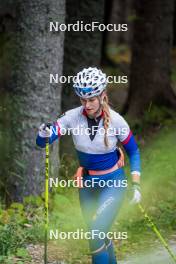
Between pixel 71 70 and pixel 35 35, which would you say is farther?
pixel 71 70

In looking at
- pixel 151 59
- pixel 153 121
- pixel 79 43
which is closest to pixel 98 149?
pixel 79 43

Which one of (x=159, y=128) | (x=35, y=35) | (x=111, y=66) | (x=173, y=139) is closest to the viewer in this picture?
(x=35, y=35)

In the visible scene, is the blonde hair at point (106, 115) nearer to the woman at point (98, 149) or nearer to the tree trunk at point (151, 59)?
the woman at point (98, 149)

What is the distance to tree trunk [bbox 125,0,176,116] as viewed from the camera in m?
15.3

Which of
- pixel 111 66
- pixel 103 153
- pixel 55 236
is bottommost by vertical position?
pixel 55 236

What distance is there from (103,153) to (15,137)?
12.0ft

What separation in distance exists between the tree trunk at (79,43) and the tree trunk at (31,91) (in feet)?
7.86

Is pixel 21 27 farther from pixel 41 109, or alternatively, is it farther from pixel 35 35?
pixel 41 109

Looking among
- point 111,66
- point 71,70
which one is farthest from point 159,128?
point 111,66

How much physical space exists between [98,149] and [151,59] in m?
8.80

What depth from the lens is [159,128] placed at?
14.6m

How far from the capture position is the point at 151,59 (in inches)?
611

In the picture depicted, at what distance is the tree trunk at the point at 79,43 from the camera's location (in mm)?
12734

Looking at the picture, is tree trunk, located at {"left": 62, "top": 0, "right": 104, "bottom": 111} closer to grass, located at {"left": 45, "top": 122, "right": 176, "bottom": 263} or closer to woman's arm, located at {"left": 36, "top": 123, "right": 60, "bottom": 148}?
grass, located at {"left": 45, "top": 122, "right": 176, "bottom": 263}
